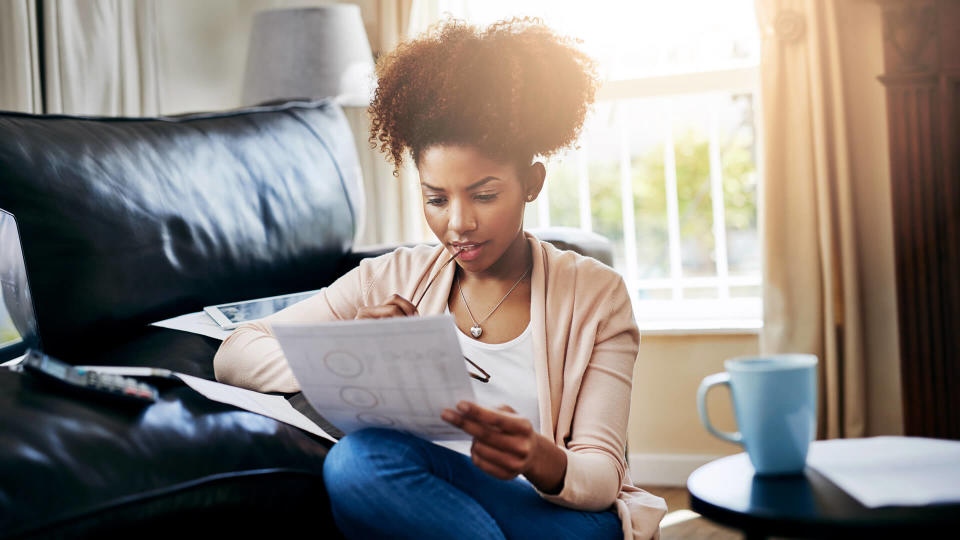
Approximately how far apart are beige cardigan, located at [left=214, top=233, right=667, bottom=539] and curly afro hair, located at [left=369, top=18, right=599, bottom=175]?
0.18 metres

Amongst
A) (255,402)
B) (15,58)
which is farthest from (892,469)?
(15,58)

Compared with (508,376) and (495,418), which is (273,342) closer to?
(508,376)

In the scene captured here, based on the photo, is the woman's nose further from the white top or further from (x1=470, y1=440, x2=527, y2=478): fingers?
(x1=470, y1=440, x2=527, y2=478): fingers

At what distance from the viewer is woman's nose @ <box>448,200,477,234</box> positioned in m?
1.06

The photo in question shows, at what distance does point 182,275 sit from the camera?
1.35 meters

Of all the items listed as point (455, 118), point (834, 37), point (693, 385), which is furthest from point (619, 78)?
point (455, 118)

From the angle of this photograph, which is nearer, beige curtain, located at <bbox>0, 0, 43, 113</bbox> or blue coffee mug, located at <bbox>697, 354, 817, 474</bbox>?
blue coffee mug, located at <bbox>697, 354, 817, 474</bbox>

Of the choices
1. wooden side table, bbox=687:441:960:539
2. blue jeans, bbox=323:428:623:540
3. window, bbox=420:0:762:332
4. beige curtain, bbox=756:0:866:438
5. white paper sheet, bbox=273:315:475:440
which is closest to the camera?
wooden side table, bbox=687:441:960:539

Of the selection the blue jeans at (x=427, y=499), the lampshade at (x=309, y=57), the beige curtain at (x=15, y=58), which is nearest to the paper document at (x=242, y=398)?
the blue jeans at (x=427, y=499)

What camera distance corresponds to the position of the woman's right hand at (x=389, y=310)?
1.01m

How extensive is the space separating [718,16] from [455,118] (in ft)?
5.75

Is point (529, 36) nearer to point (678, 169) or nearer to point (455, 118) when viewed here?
point (455, 118)

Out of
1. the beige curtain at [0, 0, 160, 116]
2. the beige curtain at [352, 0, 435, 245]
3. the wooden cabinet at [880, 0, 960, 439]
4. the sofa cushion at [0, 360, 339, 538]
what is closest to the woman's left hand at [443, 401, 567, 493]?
the sofa cushion at [0, 360, 339, 538]

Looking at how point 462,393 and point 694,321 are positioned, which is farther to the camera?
point 694,321
